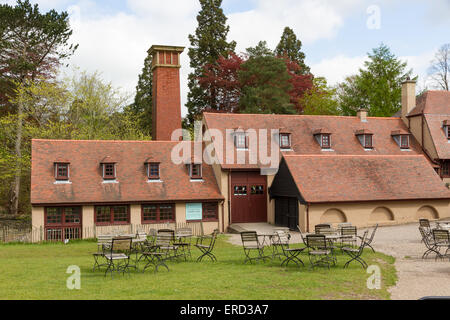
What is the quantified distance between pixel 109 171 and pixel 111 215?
2.83 meters

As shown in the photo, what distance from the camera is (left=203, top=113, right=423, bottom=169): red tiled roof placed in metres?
32.5

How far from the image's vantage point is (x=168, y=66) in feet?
112

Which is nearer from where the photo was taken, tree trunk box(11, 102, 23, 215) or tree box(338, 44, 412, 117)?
tree trunk box(11, 102, 23, 215)

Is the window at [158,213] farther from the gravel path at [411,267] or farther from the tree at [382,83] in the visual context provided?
the tree at [382,83]

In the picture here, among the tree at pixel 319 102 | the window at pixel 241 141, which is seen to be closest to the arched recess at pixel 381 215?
the window at pixel 241 141

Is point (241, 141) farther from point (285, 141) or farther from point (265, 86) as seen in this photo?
point (265, 86)

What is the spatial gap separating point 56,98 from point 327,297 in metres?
33.7

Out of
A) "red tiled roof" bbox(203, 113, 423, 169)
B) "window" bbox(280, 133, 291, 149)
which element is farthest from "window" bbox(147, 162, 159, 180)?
"window" bbox(280, 133, 291, 149)

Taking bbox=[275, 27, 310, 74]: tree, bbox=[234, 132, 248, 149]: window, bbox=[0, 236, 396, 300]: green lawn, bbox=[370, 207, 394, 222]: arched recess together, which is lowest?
bbox=[0, 236, 396, 300]: green lawn

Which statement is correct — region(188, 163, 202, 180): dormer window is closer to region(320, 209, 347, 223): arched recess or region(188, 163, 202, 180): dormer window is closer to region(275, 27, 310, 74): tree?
region(320, 209, 347, 223): arched recess

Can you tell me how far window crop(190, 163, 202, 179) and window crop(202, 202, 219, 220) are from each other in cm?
195
